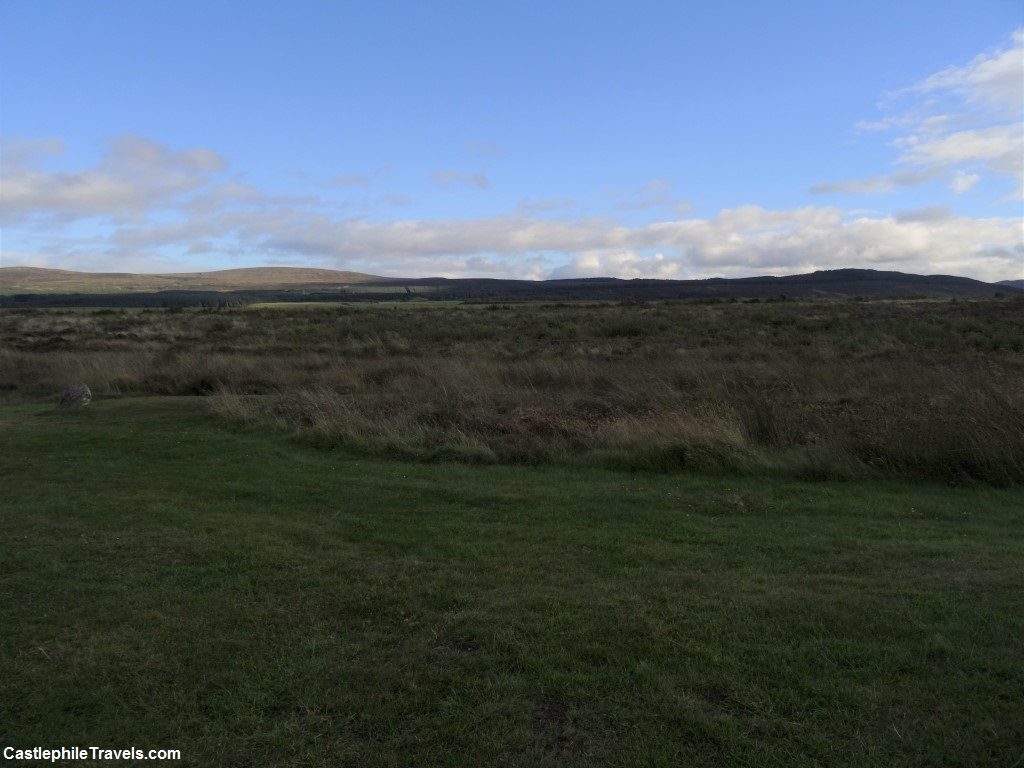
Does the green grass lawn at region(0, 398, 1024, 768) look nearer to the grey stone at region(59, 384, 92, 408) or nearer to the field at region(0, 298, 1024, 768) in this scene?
the field at region(0, 298, 1024, 768)

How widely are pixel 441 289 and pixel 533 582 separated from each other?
164 meters

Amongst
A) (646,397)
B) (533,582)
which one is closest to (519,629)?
(533,582)

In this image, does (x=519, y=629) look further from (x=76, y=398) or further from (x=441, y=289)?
(x=441, y=289)

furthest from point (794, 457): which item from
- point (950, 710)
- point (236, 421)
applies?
point (236, 421)

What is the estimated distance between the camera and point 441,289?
167 m

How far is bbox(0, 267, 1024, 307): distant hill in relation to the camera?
108 m

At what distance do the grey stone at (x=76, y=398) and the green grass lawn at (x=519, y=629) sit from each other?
8.99 m

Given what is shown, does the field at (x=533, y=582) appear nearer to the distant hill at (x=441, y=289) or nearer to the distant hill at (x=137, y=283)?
the distant hill at (x=441, y=289)

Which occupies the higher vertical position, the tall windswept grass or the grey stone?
the tall windswept grass

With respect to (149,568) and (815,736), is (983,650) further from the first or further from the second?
(149,568)

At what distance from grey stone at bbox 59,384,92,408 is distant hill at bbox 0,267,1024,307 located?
73.4 meters

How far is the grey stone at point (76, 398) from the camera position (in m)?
15.6

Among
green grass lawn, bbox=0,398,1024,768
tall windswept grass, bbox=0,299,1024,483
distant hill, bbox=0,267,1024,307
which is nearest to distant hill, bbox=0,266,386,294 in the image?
distant hill, bbox=0,267,1024,307

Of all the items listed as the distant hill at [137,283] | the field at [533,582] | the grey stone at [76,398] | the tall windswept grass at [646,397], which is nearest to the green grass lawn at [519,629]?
the field at [533,582]
